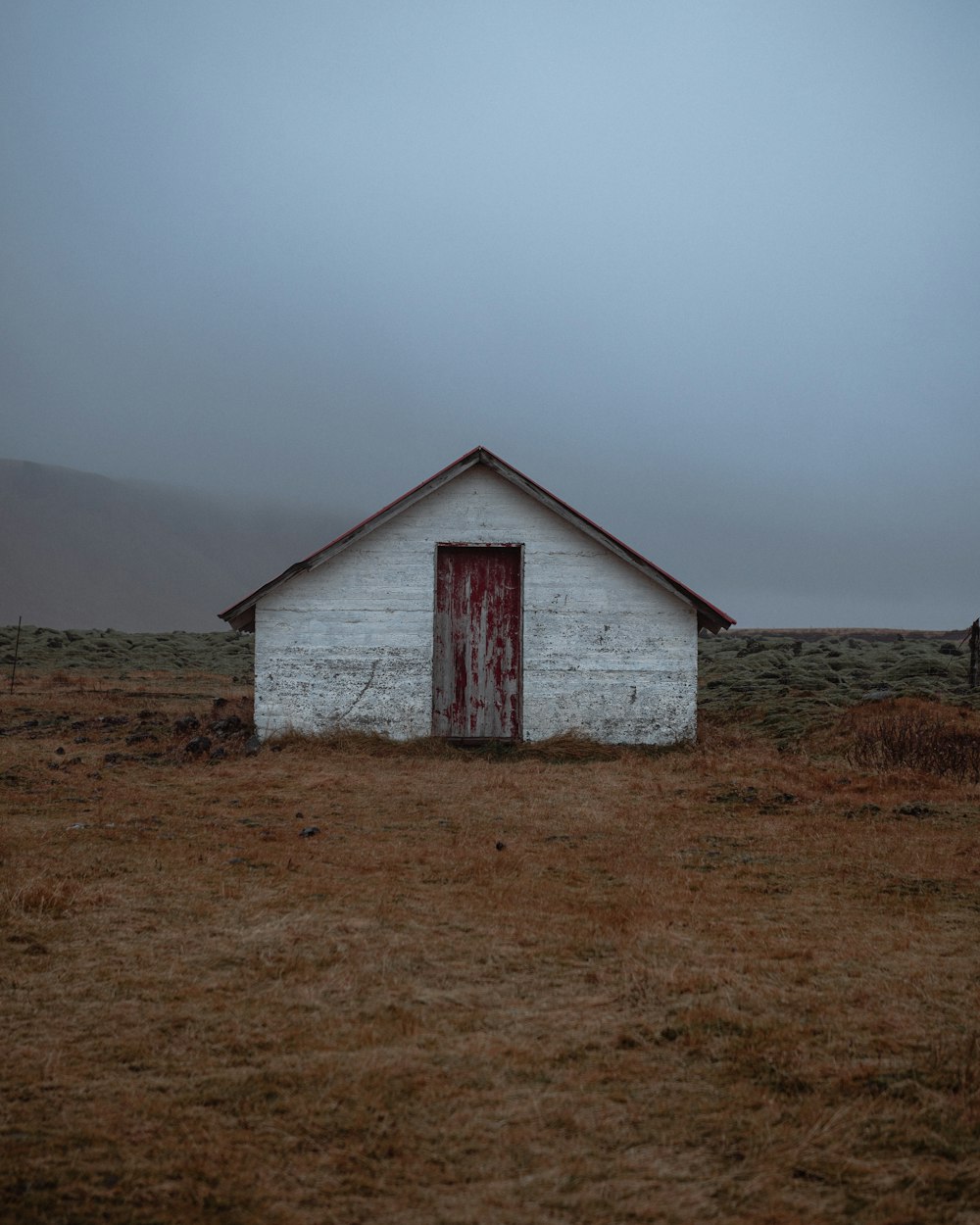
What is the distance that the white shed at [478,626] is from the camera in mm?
14477

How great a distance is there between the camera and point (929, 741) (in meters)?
12.6

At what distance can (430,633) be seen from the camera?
14594mm

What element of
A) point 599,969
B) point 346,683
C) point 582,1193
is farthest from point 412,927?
point 346,683

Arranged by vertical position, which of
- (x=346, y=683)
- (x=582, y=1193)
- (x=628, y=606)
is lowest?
(x=582, y=1193)

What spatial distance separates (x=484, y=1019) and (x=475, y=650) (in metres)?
10.7

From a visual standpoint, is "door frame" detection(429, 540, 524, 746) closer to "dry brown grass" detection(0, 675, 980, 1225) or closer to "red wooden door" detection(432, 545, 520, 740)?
"red wooden door" detection(432, 545, 520, 740)

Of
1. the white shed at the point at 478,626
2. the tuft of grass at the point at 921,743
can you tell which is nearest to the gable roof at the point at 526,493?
the white shed at the point at 478,626

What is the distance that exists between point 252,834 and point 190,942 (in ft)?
9.95

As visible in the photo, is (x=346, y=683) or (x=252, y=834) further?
(x=346, y=683)

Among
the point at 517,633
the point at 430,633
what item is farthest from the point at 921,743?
the point at 430,633

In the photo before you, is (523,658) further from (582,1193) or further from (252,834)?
(582,1193)

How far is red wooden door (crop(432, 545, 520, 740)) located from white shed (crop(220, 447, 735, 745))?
0.02m

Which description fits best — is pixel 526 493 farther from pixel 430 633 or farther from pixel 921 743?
pixel 921 743

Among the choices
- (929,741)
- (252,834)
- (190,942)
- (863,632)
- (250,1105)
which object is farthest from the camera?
(863,632)
